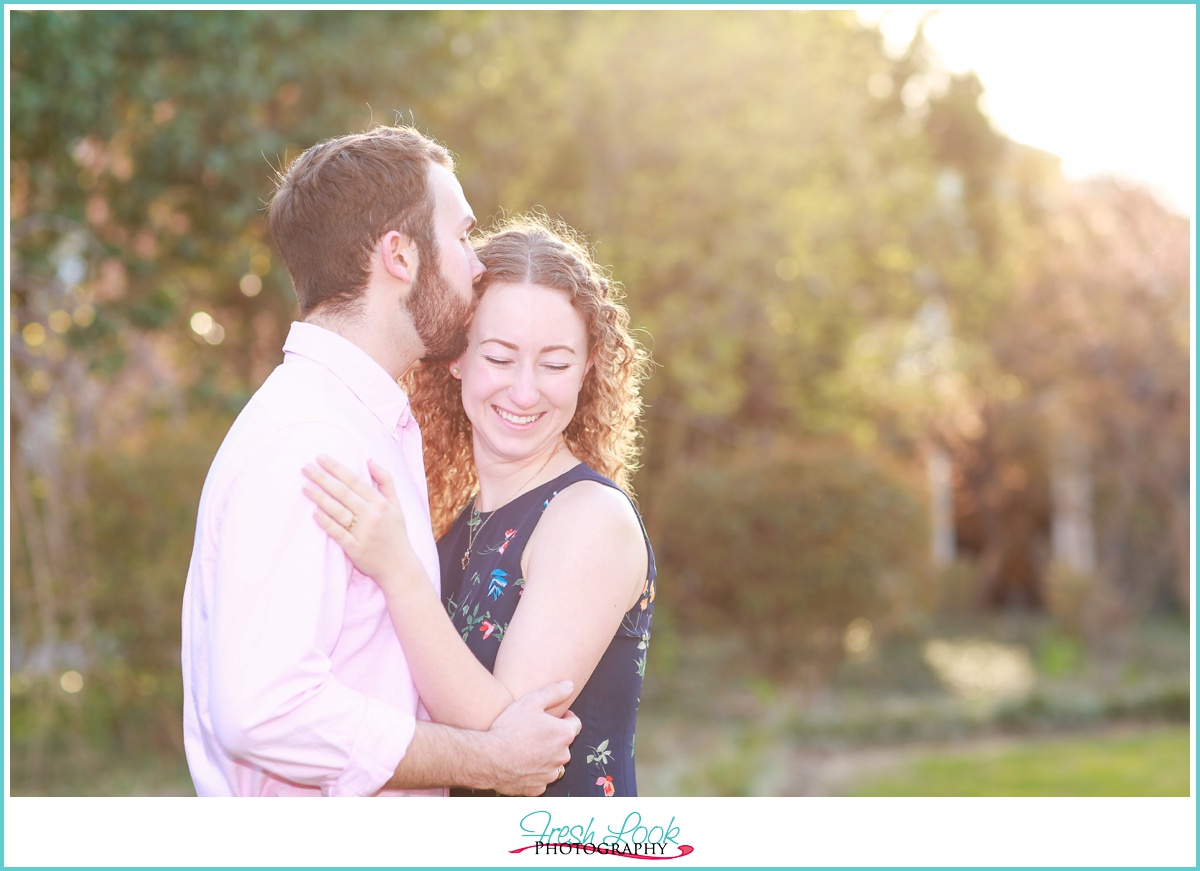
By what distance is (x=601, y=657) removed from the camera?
2.32 metres

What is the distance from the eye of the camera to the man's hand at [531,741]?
206 cm

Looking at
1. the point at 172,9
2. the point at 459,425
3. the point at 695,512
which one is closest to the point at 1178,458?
the point at 695,512

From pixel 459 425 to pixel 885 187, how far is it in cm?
985

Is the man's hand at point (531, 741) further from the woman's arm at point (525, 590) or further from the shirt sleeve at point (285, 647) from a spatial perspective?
the shirt sleeve at point (285, 647)

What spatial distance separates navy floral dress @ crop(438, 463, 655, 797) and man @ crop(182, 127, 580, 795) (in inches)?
7.3

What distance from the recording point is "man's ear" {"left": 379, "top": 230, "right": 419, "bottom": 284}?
2152 millimetres

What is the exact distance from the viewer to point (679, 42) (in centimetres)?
1041

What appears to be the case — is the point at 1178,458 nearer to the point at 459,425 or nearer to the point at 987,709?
the point at 987,709

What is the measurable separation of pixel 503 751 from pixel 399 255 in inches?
36.2

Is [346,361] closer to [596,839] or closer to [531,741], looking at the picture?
[531,741]

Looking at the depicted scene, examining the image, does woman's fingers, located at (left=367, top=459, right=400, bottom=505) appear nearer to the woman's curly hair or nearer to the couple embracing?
the couple embracing

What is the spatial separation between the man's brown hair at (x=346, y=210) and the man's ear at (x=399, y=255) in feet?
0.04

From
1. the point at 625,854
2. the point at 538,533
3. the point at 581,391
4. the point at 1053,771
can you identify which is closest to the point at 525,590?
the point at 538,533

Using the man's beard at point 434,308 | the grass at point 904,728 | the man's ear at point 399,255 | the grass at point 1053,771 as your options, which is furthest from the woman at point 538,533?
the grass at point 1053,771
